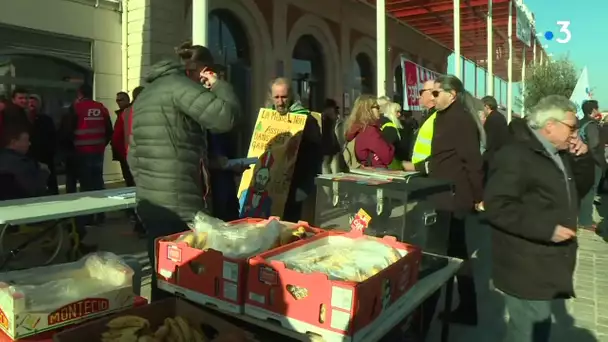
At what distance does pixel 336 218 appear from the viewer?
339cm

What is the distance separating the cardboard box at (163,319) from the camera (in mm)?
1892

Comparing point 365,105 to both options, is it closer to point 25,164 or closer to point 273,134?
point 273,134

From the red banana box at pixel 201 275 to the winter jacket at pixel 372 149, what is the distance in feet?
7.42

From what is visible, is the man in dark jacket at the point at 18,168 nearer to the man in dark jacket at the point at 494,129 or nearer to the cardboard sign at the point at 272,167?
the cardboard sign at the point at 272,167

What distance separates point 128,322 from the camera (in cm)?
196

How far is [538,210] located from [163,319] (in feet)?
6.01

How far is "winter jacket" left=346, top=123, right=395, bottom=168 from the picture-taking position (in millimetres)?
4281

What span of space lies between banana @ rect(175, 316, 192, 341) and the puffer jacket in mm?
744

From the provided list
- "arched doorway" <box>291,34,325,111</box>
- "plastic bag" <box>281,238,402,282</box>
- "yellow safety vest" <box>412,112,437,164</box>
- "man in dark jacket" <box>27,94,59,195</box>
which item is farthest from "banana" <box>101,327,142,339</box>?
"arched doorway" <box>291,34,325,111</box>

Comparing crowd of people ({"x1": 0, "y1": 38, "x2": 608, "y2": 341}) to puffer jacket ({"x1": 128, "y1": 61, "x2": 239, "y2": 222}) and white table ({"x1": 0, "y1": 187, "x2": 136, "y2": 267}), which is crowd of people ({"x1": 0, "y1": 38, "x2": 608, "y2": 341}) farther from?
white table ({"x1": 0, "y1": 187, "x2": 136, "y2": 267})

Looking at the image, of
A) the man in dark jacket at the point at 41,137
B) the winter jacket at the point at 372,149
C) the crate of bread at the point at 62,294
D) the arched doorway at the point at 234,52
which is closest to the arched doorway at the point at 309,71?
the arched doorway at the point at 234,52

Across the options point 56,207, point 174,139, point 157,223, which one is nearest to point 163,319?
point 157,223

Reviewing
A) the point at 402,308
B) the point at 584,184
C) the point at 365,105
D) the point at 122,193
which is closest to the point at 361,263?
the point at 402,308

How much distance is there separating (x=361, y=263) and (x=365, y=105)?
2.48m
